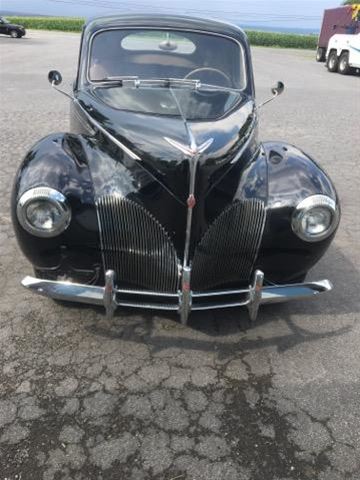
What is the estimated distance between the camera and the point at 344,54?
19.8m

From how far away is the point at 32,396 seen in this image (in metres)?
2.48

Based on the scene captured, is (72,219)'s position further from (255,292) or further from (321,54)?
(321,54)

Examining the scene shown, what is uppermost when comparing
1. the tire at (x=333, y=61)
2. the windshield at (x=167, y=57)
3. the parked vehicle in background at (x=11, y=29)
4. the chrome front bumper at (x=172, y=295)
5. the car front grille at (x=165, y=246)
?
the windshield at (x=167, y=57)

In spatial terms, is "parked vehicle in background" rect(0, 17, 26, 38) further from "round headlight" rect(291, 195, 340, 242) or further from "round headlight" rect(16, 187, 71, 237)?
"round headlight" rect(291, 195, 340, 242)

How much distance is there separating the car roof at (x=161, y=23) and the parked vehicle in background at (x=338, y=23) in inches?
832

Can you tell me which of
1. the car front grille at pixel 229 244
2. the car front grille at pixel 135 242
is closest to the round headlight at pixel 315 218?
the car front grille at pixel 229 244

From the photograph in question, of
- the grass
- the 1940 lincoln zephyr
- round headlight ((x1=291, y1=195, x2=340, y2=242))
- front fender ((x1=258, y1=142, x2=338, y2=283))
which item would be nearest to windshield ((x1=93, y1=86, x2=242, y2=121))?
the 1940 lincoln zephyr

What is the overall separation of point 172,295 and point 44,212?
2.86 feet

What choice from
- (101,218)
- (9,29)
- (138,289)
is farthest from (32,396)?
(9,29)

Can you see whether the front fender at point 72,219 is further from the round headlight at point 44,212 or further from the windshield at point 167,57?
the windshield at point 167,57

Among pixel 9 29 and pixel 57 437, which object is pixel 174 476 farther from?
pixel 9 29

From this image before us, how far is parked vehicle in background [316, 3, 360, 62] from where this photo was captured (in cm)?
2272

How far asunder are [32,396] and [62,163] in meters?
1.36

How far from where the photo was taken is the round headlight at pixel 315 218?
9.10 feet
